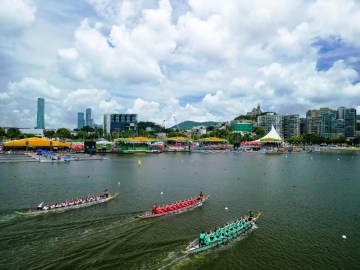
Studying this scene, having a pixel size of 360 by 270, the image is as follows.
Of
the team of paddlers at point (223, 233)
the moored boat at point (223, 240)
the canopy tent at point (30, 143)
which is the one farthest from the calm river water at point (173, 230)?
the canopy tent at point (30, 143)

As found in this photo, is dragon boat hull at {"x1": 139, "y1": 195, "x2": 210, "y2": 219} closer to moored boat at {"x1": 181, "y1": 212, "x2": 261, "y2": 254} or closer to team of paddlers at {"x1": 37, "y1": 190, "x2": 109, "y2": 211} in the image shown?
moored boat at {"x1": 181, "y1": 212, "x2": 261, "y2": 254}

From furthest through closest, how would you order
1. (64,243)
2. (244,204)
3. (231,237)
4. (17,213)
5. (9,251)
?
(244,204)
(17,213)
(231,237)
(64,243)
(9,251)

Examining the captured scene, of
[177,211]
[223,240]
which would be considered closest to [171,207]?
[177,211]

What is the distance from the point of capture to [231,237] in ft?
92.3

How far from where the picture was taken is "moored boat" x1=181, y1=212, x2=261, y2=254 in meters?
24.7

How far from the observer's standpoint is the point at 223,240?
Result: 2720 cm

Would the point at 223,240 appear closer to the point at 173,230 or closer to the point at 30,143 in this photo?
the point at 173,230

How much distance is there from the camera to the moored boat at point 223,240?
2466 centimetres

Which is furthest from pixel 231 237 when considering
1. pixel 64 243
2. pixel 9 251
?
pixel 9 251

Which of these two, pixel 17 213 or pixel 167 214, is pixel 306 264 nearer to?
pixel 167 214

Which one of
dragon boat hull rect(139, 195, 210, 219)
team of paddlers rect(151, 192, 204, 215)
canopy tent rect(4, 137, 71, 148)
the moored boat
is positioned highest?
canopy tent rect(4, 137, 71, 148)

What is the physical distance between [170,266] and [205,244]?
4931mm

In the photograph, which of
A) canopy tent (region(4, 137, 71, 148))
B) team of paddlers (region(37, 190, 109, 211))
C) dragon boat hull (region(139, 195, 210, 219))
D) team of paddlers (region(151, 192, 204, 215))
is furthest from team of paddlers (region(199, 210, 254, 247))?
canopy tent (region(4, 137, 71, 148))

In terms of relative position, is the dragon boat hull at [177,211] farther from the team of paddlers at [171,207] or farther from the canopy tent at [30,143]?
the canopy tent at [30,143]
